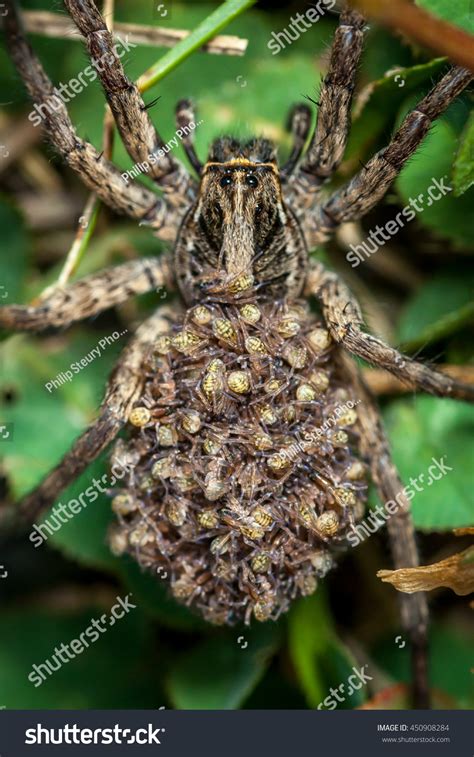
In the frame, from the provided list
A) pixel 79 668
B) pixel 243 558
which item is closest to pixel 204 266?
pixel 243 558

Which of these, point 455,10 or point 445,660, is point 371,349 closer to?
point 455,10

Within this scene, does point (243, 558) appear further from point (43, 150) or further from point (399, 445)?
point (43, 150)

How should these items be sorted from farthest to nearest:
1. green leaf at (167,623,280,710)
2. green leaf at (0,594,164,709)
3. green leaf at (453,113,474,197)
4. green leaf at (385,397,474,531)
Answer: green leaf at (0,594,164,709) < green leaf at (167,623,280,710) < green leaf at (385,397,474,531) < green leaf at (453,113,474,197)

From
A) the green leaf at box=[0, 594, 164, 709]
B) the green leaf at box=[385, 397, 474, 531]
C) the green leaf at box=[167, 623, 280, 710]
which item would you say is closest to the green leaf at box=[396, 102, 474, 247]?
the green leaf at box=[385, 397, 474, 531]

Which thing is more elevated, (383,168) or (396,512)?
(383,168)

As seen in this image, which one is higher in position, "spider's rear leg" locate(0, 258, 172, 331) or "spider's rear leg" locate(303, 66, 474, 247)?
"spider's rear leg" locate(0, 258, 172, 331)

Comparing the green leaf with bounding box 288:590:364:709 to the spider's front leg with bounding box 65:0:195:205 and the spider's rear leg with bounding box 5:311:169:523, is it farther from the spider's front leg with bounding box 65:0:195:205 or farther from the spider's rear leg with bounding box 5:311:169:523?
the spider's front leg with bounding box 65:0:195:205

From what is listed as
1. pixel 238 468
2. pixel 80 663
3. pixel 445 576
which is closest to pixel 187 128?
pixel 238 468
